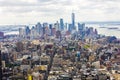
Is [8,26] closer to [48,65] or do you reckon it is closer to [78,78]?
[48,65]

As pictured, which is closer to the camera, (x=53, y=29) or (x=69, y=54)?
(x=69, y=54)

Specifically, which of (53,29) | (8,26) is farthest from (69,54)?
(8,26)

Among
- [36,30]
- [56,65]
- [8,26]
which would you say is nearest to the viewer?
[56,65]

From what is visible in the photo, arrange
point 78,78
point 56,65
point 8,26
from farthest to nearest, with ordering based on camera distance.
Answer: point 8,26 → point 56,65 → point 78,78

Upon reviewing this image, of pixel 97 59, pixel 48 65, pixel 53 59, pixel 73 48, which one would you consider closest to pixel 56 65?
pixel 48 65

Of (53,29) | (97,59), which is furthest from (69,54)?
(53,29)

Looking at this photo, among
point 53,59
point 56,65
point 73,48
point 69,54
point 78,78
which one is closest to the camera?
point 78,78

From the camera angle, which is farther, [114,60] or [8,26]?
[8,26]

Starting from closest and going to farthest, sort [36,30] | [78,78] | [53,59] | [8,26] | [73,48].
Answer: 1. [78,78]
2. [53,59]
3. [73,48]
4. [36,30]
5. [8,26]

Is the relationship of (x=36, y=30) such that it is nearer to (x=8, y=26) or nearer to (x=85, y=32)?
(x=85, y=32)
